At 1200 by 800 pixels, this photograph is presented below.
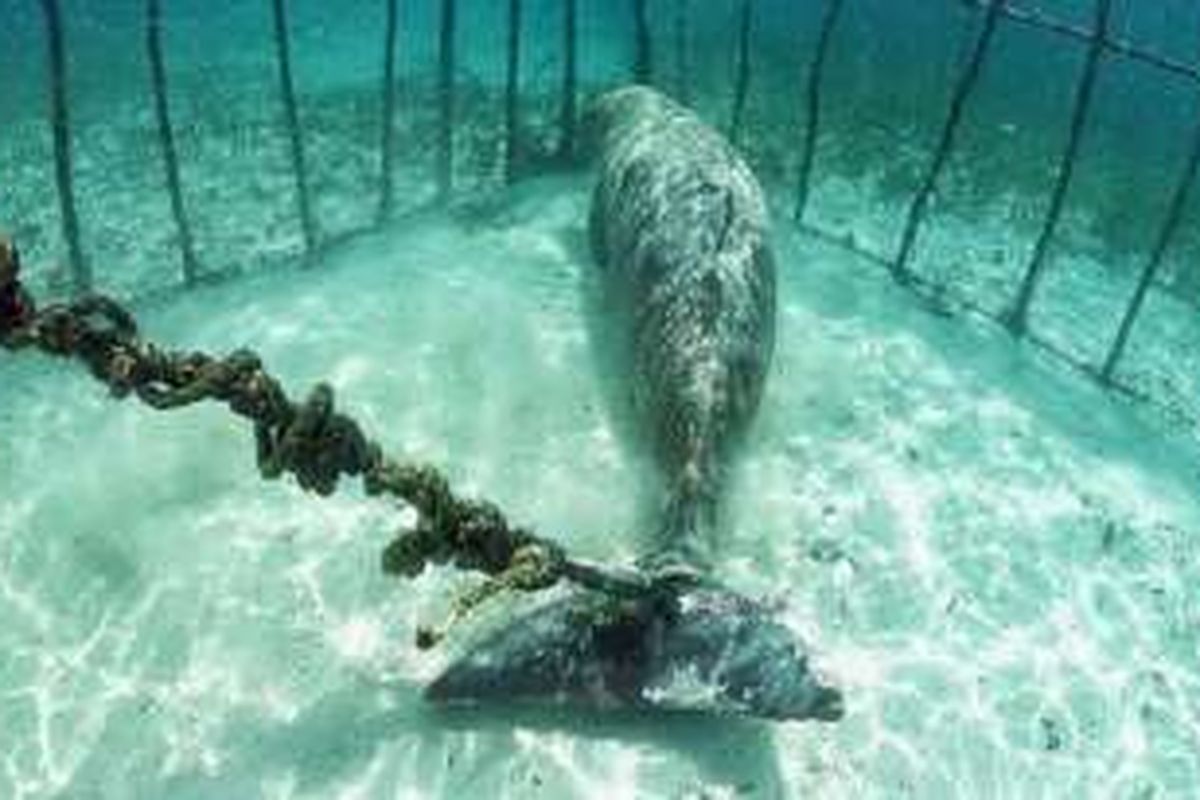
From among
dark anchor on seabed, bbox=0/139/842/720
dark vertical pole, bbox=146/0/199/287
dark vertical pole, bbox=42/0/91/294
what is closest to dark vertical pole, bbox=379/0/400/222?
dark vertical pole, bbox=146/0/199/287

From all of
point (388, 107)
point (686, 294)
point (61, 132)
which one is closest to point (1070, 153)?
point (686, 294)

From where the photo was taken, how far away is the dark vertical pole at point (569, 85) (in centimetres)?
1803

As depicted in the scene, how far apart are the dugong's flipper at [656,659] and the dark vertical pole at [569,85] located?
9.97m

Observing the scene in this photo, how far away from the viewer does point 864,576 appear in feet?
39.7

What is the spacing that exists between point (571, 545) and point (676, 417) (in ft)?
4.30

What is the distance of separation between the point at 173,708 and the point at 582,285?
23.4ft

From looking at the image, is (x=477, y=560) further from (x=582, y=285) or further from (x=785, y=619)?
(x=582, y=285)

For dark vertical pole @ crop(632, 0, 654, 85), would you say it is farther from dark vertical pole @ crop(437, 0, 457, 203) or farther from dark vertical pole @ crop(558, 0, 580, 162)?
dark vertical pole @ crop(437, 0, 457, 203)

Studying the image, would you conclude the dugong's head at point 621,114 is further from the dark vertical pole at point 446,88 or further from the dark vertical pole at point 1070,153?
the dark vertical pole at point 1070,153

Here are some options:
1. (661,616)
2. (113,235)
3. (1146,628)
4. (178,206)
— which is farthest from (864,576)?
(113,235)

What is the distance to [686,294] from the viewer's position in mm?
13242

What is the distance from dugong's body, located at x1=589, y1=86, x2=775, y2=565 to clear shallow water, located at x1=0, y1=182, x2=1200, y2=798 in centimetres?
72

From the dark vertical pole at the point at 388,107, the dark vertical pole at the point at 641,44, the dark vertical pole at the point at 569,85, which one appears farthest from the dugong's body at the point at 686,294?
the dark vertical pole at the point at 388,107

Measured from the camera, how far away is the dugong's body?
11.5 metres
